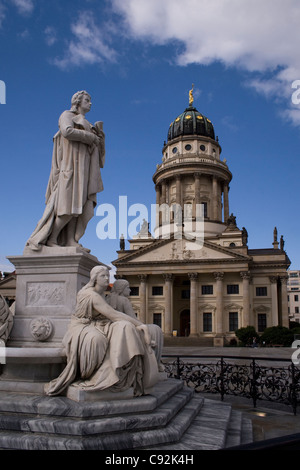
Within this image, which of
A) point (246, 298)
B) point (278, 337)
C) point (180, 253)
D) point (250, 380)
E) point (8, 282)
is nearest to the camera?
point (250, 380)

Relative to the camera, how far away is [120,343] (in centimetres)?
410

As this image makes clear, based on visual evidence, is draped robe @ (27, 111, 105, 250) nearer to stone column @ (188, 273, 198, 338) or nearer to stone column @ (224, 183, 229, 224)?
stone column @ (188, 273, 198, 338)

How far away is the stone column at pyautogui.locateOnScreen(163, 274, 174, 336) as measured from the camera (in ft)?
175

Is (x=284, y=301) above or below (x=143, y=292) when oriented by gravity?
below

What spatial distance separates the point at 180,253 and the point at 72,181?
49993 mm

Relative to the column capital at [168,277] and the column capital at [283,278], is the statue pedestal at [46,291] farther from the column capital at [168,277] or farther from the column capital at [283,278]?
the column capital at [283,278]

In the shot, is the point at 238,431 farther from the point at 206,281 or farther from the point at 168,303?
the point at 206,281

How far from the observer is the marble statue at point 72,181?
5512 mm

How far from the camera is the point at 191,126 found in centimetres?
6962

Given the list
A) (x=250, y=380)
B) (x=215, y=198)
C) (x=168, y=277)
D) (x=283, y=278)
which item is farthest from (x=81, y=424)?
(x=215, y=198)

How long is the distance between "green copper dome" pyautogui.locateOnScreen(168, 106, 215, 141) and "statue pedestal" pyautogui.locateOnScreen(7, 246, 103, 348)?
66648 mm

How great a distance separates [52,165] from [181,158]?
62.3 metres

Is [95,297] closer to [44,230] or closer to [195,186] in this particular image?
→ [44,230]

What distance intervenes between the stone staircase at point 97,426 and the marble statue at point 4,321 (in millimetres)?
770
